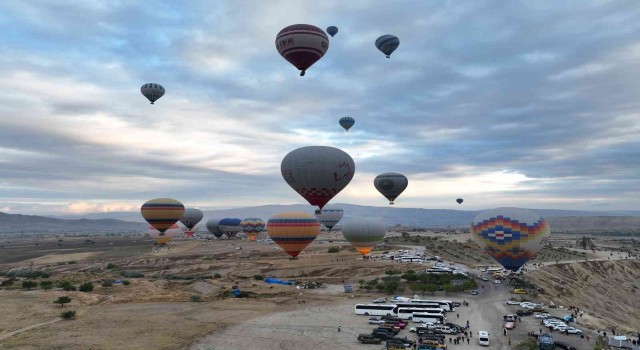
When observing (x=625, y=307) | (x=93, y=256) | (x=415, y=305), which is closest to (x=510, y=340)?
(x=415, y=305)

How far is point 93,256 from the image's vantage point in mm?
137250

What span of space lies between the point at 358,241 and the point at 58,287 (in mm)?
53013

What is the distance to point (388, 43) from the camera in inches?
3406

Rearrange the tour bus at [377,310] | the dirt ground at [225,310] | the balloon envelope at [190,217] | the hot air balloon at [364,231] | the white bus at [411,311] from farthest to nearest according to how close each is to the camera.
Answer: the balloon envelope at [190,217]
the hot air balloon at [364,231]
the tour bus at [377,310]
the white bus at [411,311]
the dirt ground at [225,310]

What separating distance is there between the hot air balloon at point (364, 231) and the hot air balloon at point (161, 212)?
41.9 meters

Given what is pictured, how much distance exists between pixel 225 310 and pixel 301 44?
→ 37.0m

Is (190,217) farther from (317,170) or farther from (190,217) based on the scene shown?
(317,170)

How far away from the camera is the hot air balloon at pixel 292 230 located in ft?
239

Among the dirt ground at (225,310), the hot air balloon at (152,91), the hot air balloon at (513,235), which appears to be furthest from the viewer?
the hot air balloon at (152,91)

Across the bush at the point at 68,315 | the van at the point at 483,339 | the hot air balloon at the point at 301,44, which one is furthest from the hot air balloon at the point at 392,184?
the bush at the point at 68,315

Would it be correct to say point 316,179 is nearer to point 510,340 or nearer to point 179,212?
point 510,340

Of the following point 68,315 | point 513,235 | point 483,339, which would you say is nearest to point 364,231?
point 513,235

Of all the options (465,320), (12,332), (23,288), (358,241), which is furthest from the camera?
(358,241)

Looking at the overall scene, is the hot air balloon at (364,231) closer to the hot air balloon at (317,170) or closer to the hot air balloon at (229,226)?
the hot air balloon at (317,170)
